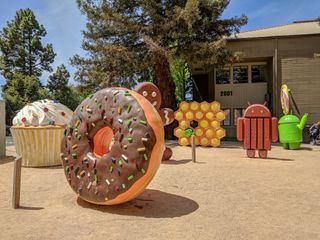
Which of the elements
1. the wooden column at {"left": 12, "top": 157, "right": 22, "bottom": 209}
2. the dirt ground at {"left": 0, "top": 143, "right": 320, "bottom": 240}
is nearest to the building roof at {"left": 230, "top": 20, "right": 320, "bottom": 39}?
the dirt ground at {"left": 0, "top": 143, "right": 320, "bottom": 240}

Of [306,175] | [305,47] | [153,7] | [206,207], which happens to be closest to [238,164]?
[306,175]

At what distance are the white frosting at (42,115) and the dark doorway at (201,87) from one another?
16.5 metres

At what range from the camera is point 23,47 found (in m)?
33.9

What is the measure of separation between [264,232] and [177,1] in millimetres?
15826

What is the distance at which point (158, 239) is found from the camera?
423 cm

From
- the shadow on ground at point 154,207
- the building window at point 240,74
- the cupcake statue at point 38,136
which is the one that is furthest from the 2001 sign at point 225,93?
the shadow on ground at point 154,207

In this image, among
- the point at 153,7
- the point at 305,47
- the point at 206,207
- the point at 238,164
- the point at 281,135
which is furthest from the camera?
the point at 305,47

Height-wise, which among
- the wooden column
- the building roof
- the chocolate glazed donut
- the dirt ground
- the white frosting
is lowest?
the dirt ground

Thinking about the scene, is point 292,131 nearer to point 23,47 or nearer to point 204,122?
point 204,122

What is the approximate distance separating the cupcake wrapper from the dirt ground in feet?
4.38

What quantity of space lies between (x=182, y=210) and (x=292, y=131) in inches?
450

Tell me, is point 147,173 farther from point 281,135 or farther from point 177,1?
point 177,1

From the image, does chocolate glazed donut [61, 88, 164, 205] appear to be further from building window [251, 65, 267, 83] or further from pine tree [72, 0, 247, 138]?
building window [251, 65, 267, 83]

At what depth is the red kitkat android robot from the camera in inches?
477
